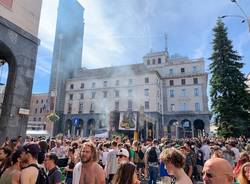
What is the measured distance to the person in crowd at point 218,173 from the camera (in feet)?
6.12

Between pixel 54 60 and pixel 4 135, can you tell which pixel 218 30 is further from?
pixel 54 60

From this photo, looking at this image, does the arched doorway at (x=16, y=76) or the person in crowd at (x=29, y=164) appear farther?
the arched doorway at (x=16, y=76)

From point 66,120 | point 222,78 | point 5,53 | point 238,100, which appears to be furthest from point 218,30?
point 66,120

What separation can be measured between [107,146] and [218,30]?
2165 centimetres

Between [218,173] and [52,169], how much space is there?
10.1 feet

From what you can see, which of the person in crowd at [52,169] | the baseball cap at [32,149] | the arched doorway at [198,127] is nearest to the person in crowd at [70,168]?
the person in crowd at [52,169]

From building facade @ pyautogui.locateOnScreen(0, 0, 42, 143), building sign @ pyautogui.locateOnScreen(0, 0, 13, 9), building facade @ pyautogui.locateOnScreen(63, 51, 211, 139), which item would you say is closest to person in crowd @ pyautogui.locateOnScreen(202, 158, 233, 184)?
building facade @ pyautogui.locateOnScreen(0, 0, 42, 143)

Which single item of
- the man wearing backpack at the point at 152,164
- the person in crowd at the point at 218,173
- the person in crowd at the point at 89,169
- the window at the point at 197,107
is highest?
the window at the point at 197,107

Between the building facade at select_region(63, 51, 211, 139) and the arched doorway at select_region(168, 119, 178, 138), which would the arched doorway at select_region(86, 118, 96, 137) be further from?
the arched doorway at select_region(168, 119, 178, 138)

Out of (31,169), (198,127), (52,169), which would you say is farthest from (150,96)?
(31,169)

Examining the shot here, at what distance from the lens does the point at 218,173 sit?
1.88 m

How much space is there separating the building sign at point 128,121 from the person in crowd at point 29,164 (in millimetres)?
25095

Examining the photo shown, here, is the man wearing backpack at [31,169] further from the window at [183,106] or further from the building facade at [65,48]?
the building facade at [65,48]

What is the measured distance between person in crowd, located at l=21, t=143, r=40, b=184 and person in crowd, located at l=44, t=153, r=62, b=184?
0.75 metres
